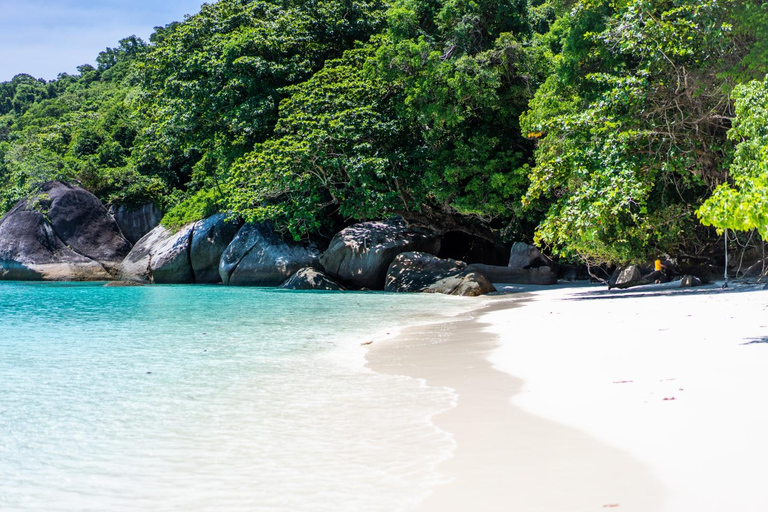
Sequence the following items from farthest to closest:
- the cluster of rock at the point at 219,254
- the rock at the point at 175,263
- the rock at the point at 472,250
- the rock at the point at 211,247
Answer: the rock at the point at 472,250 < the rock at the point at 175,263 < the rock at the point at 211,247 < the cluster of rock at the point at 219,254

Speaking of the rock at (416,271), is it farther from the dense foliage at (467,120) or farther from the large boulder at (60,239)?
the large boulder at (60,239)

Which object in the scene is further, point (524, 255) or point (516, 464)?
point (524, 255)

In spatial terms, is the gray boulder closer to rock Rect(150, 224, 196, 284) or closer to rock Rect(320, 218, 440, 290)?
rock Rect(320, 218, 440, 290)

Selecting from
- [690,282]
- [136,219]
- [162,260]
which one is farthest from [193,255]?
[690,282]

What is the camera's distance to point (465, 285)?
58.3 ft

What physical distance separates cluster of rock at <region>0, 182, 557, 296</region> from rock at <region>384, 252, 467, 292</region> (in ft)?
0.11

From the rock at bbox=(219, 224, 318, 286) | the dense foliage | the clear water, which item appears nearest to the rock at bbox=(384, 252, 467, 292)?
the dense foliage

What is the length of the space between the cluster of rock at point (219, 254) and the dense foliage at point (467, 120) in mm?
955

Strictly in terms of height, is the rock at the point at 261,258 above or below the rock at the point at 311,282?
above

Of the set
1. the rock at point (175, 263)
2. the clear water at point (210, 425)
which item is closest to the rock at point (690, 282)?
the clear water at point (210, 425)

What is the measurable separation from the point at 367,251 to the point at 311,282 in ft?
7.01

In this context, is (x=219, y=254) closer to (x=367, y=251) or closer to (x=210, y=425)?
(x=367, y=251)

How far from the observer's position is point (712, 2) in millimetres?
11961

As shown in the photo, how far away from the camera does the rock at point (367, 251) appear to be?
21.2 m
